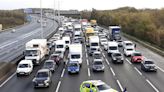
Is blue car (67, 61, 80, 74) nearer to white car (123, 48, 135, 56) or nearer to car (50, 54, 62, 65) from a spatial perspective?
car (50, 54, 62, 65)

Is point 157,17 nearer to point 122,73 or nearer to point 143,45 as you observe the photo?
point 143,45

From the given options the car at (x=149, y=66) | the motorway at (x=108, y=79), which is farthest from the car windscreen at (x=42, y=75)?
the car at (x=149, y=66)

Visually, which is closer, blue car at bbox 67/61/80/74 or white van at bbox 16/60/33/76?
white van at bbox 16/60/33/76

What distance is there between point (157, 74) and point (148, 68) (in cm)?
151

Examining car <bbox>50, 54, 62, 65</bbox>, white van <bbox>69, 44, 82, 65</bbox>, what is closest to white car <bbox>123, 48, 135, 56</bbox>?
white van <bbox>69, 44, 82, 65</bbox>

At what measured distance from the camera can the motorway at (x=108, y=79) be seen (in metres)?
34.2

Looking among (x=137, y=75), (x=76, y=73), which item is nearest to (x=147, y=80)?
(x=137, y=75)

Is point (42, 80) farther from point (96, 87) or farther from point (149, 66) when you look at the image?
point (149, 66)

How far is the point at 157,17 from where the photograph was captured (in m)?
112

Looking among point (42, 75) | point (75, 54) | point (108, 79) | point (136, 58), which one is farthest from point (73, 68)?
point (136, 58)

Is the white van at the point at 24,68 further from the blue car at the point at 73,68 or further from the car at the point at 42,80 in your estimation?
the car at the point at 42,80

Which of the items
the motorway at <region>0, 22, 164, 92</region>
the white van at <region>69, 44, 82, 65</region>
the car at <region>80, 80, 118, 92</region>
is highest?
the car at <region>80, 80, 118, 92</region>

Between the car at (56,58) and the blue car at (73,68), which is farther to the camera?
the car at (56,58)

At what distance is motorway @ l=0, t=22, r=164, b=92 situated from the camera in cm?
3419
